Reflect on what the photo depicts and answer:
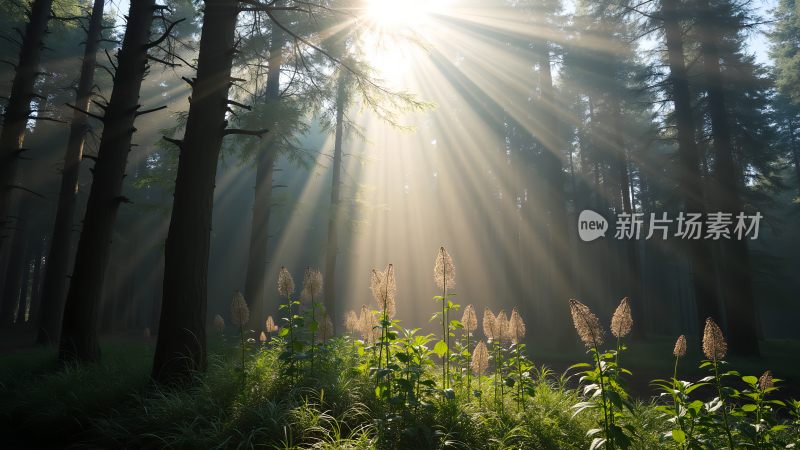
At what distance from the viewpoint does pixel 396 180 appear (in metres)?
29.9

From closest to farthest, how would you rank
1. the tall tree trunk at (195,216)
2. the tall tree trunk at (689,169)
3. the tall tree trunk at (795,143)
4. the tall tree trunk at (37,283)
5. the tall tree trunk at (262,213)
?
1. the tall tree trunk at (195,216)
2. the tall tree trunk at (262,213)
3. the tall tree trunk at (689,169)
4. the tall tree trunk at (37,283)
5. the tall tree trunk at (795,143)

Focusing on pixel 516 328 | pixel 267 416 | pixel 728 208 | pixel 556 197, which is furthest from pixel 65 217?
pixel 728 208

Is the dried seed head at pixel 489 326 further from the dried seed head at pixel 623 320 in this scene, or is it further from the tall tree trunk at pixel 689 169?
the tall tree trunk at pixel 689 169

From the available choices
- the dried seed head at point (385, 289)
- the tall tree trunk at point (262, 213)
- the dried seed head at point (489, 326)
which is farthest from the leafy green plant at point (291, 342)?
the tall tree trunk at point (262, 213)

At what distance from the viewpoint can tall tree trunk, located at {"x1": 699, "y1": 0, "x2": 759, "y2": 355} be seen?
13.2 metres

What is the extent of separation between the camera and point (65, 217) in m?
11.7

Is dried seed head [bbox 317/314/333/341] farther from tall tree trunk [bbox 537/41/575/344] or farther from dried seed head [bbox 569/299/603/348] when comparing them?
tall tree trunk [bbox 537/41/575/344]

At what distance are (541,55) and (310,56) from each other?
8.02 metres

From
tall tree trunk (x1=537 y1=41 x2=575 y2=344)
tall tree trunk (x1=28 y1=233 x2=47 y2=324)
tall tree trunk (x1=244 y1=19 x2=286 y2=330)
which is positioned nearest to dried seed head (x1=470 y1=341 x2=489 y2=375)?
tall tree trunk (x1=244 y1=19 x2=286 y2=330)

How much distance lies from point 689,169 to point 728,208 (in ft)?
6.15

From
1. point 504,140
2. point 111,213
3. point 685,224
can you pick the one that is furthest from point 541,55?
point 111,213

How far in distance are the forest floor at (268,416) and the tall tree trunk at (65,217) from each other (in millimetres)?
6934

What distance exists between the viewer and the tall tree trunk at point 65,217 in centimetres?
1148

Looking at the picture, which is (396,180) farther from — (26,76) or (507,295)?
(26,76)
